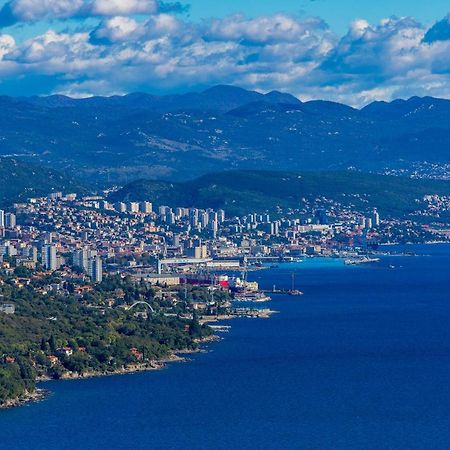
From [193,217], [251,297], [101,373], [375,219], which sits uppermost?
[193,217]

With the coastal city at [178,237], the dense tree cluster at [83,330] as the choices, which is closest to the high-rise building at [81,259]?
the coastal city at [178,237]

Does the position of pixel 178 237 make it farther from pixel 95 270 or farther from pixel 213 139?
pixel 213 139

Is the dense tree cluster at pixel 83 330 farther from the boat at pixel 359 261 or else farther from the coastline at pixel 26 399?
the boat at pixel 359 261

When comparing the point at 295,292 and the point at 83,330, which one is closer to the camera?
the point at 83,330

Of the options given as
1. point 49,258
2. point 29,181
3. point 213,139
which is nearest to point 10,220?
point 29,181

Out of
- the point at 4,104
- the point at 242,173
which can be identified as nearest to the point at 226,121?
the point at 4,104

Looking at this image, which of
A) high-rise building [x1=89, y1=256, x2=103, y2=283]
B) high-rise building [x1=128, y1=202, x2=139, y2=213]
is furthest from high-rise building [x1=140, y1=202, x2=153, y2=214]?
high-rise building [x1=89, y1=256, x2=103, y2=283]
